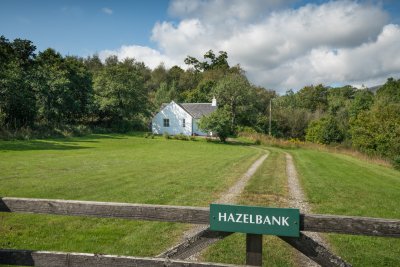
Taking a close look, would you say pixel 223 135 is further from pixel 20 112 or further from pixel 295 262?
pixel 295 262

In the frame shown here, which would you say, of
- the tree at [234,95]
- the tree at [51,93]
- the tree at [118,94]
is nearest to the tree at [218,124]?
the tree at [118,94]

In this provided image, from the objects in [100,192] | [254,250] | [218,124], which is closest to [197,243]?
[254,250]

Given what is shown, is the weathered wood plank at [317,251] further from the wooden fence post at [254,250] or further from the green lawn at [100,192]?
the green lawn at [100,192]

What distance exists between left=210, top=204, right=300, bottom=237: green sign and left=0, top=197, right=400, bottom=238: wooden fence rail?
15 centimetres

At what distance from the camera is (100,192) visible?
1331cm

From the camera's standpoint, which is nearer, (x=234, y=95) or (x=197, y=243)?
(x=197, y=243)

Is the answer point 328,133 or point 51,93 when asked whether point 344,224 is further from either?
point 328,133

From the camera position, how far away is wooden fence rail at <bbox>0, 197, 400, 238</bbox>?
4039 mm

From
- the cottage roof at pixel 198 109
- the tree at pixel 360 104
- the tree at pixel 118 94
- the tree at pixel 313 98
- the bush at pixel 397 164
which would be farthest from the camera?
the tree at pixel 313 98

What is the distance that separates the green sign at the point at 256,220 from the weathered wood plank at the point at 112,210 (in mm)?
197

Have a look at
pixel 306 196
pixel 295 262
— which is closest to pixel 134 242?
pixel 295 262

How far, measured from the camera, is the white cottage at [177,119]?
6066 centimetres

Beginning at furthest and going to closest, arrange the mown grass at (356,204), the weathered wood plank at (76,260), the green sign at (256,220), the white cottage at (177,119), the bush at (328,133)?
1. the white cottage at (177,119)
2. the bush at (328,133)
3. the mown grass at (356,204)
4. the weathered wood plank at (76,260)
5. the green sign at (256,220)

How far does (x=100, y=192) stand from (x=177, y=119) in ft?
158
